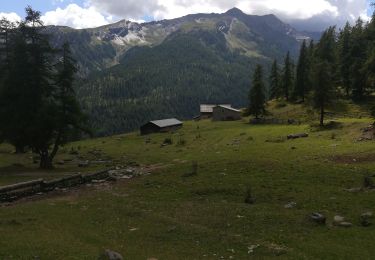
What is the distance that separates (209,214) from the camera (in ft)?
88.2

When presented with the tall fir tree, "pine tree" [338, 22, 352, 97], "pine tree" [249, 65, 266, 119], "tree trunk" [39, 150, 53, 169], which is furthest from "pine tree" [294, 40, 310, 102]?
"tree trunk" [39, 150, 53, 169]

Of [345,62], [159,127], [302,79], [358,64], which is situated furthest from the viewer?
[159,127]

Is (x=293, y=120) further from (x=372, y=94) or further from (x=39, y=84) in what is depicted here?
(x=39, y=84)

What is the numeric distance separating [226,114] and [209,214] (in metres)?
92.5

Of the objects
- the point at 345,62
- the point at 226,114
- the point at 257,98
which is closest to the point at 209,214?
the point at 257,98

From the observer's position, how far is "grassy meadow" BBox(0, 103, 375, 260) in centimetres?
2011

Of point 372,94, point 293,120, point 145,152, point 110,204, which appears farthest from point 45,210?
point 372,94

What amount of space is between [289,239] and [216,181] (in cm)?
1527

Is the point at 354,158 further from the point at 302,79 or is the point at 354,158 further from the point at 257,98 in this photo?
the point at 302,79

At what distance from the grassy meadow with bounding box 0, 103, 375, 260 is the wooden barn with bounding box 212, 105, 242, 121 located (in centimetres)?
6650

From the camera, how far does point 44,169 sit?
52500 millimetres

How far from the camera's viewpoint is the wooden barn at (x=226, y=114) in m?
117

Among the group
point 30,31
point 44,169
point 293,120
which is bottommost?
point 44,169

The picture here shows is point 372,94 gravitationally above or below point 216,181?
above
